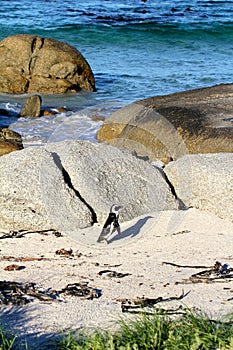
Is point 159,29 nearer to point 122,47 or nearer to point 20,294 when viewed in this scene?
point 122,47

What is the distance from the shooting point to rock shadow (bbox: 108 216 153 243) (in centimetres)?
584

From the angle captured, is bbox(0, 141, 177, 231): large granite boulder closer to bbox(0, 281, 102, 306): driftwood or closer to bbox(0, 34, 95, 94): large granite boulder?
bbox(0, 281, 102, 306): driftwood

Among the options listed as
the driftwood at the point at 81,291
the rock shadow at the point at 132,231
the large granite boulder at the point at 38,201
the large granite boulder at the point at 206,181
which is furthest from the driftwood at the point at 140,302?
the large granite boulder at the point at 206,181

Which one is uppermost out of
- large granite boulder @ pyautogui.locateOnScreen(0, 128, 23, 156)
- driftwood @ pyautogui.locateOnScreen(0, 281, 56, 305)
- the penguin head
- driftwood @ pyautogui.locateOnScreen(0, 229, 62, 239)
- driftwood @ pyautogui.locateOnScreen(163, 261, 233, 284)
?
driftwood @ pyautogui.locateOnScreen(0, 281, 56, 305)

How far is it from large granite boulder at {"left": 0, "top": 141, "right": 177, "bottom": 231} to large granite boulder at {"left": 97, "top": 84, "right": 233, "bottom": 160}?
2.30 metres

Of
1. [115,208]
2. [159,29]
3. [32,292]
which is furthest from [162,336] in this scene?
[159,29]

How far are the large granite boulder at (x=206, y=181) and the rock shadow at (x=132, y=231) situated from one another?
51 cm

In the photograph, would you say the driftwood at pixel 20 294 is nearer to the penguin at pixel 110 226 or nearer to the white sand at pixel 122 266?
the white sand at pixel 122 266

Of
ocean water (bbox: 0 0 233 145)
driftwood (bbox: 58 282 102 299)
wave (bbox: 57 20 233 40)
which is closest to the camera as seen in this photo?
driftwood (bbox: 58 282 102 299)

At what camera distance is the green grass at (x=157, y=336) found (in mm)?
3617

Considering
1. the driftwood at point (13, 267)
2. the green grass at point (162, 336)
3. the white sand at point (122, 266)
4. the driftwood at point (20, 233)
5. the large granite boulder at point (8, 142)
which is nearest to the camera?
the green grass at point (162, 336)

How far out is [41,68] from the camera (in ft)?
50.8

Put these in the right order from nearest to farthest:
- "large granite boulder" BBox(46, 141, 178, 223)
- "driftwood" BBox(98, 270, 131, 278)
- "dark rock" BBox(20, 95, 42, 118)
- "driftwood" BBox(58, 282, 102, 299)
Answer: "driftwood" BBox(58, 282, 102, 299) → "driftwood" BBox(98, 270, 131, 278) → "large granite boulder" BBox(46, 141, 178, 223) → "dark rock" BBox(20, 95, 42, 118)

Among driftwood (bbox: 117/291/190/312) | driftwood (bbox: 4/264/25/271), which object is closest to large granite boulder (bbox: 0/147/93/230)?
driftwood (bbox: 4/264/25/271)
